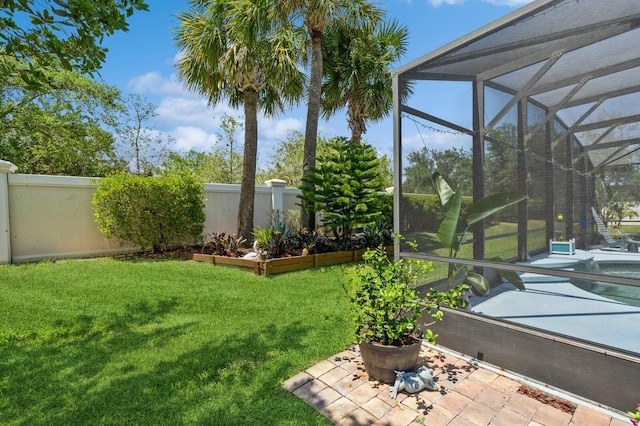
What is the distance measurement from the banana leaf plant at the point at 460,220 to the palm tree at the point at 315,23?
519cm

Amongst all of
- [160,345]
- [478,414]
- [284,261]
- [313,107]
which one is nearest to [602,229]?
[478,414]

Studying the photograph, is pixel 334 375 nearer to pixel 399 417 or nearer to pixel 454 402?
pixel 399 417

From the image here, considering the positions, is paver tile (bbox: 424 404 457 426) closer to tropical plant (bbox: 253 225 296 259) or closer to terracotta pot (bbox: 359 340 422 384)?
terracotta pot (bbox: 359 340 422 384)

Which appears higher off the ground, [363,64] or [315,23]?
[315,23]

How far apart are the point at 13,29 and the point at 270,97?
895 cm

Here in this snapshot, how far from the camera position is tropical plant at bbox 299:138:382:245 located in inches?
312

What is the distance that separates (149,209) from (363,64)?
24.2 ft

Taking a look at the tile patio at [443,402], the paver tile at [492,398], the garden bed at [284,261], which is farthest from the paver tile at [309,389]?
the garden bed at [284,261]

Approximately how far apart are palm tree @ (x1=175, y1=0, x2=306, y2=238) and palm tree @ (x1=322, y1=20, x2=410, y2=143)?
1.88 meters

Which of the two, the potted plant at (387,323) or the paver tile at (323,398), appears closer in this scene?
the paver tile at (323,398)

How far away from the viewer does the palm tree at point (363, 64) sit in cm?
1001

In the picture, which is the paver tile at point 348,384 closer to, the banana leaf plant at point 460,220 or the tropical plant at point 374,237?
the banana leaf plant at point 460,220

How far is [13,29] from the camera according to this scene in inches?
61.7

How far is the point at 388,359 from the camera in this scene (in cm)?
262
